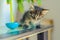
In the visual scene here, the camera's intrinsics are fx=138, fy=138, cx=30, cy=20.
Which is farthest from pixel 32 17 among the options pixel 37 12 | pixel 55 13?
pixel 55 13

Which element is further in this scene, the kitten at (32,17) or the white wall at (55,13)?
the white wall at (55,13)

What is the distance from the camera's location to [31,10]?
1.92 metres

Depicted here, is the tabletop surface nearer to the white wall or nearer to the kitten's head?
the kitten's head

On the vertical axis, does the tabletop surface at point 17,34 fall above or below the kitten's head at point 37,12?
below

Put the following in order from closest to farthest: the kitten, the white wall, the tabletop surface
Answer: the tabletop surface
the kitten
the white wall

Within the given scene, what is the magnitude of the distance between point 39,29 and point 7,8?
1.77ft

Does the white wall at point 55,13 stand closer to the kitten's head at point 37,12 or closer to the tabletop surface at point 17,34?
the kitten's head at point 37,12

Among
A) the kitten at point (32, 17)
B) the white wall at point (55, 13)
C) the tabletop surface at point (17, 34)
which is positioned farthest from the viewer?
the white wall at point (55, 13)

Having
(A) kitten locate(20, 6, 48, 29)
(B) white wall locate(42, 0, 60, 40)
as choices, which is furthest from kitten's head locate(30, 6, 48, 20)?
(B) white wall locate(42, 0, 60, 40)

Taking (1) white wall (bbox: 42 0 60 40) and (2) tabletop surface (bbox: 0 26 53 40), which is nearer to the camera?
(2) tabletop surface (bbox: 0 26 53 40)

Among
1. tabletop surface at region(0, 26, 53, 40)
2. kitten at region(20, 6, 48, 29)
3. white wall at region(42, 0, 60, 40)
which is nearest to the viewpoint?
tabletop surface at region(0, 26, 53, 40)

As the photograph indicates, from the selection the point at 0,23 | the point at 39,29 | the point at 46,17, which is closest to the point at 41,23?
the point at 46,17

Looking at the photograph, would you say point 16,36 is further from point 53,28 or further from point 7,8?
point 53,28

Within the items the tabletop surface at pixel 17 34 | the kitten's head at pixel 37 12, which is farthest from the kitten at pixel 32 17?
the tabletop surface at pixel 17 34
